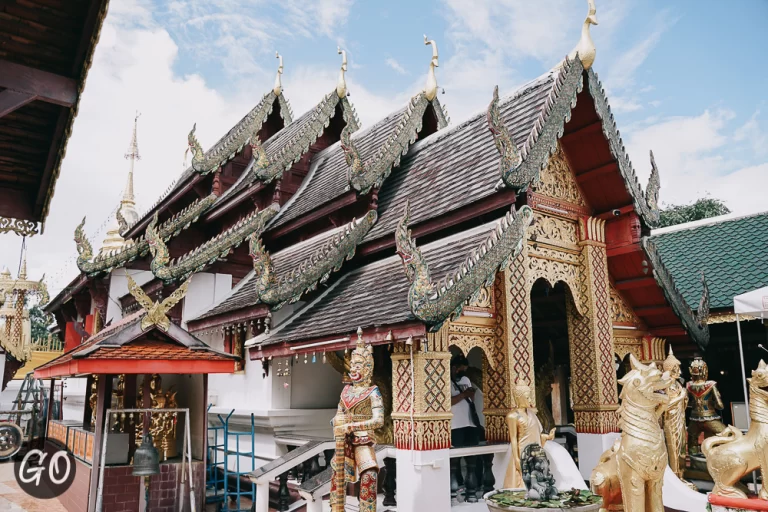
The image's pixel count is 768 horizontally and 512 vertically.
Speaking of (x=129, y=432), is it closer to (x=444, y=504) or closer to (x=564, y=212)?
(x=444, y=504)

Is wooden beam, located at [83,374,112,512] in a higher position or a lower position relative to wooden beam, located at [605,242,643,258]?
lower

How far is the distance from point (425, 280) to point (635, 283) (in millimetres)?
3926

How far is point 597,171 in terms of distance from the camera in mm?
7766

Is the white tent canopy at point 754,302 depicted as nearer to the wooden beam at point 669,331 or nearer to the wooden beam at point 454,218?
the wooden beam at point 669,331

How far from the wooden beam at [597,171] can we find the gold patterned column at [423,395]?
3.12 m

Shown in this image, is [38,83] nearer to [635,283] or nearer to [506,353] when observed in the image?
[506,353]

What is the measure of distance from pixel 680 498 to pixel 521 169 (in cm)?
367

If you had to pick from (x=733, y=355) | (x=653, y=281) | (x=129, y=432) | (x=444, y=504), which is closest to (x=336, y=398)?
(x=129, y=432)

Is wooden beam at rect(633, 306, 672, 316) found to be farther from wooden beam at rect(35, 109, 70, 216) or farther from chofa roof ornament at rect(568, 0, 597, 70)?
wooden beam at rect(35, 109, 70, 216)

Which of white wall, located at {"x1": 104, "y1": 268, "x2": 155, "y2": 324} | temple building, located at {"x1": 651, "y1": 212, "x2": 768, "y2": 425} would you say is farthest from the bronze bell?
temple building, located at {"x1": 651, "y1": 212, "x2": 768, "y2": 425}

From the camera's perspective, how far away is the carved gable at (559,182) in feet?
25.1

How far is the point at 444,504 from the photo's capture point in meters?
5.86

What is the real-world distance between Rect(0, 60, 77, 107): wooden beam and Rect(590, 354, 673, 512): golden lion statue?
440cm

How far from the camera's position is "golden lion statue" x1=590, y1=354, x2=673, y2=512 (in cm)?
468
